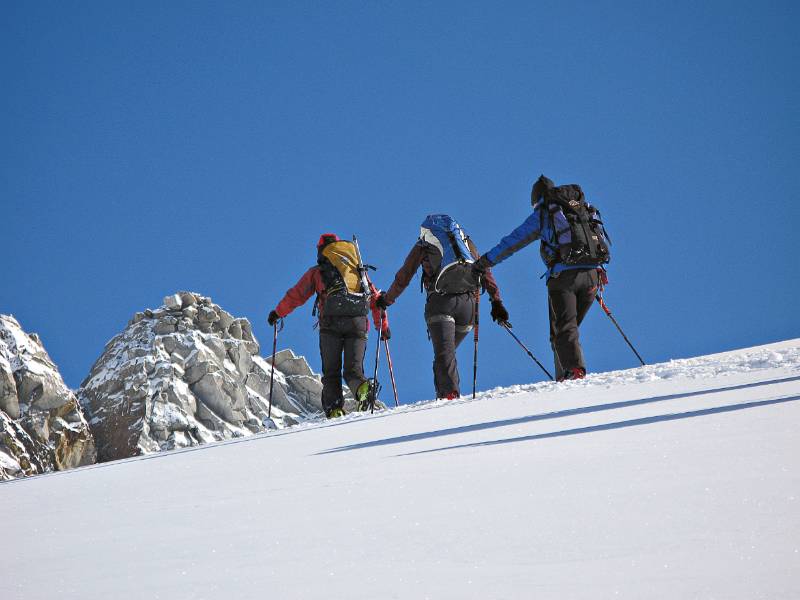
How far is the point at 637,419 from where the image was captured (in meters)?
5.46

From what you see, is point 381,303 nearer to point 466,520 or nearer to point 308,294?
point 308,294

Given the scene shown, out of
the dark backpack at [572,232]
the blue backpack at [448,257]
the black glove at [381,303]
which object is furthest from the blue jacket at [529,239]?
the black glove at [381,303]

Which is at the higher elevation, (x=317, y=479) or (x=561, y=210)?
(x=561, y=210)

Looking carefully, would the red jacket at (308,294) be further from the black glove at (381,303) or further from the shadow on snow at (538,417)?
the shadow on snow at (538,417)

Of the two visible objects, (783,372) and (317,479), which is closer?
(317,479)

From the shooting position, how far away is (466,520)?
2.93m

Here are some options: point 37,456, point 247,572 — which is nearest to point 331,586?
point 247,572

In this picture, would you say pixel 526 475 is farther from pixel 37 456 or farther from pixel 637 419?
pixel 37 456

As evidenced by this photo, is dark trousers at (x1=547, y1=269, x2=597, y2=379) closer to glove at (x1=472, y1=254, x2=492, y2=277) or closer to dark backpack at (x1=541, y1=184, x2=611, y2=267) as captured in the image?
dark backpack at (x1=541, y1=184, x2=611, y2=267)

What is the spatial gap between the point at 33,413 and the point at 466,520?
87.6 meters

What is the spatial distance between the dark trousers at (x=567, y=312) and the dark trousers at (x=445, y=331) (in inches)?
54.4

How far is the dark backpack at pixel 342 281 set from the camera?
1330 centimetres

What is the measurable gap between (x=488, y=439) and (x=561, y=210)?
19.1 feet

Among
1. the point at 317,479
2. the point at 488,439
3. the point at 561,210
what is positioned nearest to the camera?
the point at 317,479
